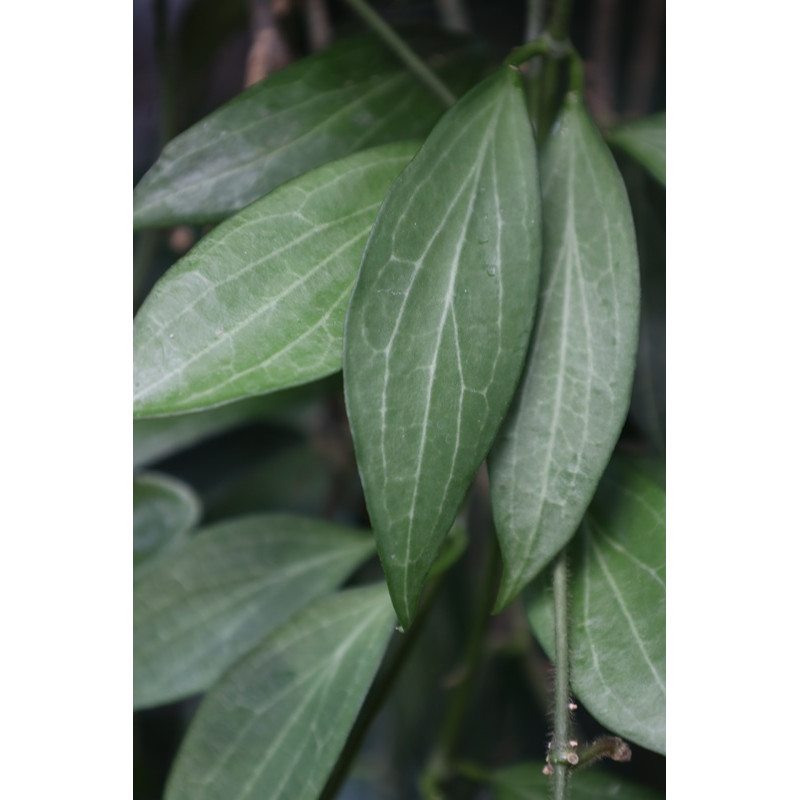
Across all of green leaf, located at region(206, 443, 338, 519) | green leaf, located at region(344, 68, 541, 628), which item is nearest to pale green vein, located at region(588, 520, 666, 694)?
green leaf, located at region(344, 68, 541, 628)

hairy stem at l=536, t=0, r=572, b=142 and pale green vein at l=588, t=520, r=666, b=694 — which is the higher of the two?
hairy stem at l=536, t=0, r=572, b=142

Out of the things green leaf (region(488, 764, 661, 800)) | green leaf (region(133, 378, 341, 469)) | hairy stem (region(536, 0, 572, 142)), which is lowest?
green leaf (region(488, 764, 661, 800))

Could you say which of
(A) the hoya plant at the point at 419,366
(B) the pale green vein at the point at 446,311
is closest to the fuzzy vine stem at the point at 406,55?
(A) the hoya plant at the point at 419,366

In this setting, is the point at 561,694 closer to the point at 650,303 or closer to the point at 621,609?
the point at 621,609

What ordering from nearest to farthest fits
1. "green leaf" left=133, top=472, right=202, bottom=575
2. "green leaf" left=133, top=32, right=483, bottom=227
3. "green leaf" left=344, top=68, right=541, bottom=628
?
1. "green leaf" left=344, top=68, right=541, bottom=628
2. "green leaf" left=133, top=32, right=483, bottom=227
3. "green leaf" left=133, top=472, right=202, bottom=575

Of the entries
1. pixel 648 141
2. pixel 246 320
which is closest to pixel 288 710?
pixel 246 320

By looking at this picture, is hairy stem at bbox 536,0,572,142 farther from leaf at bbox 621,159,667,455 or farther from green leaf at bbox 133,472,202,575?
green leaf at bbox 133,472,202,575

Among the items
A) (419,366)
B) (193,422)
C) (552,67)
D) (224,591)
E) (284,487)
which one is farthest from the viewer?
(284,487)

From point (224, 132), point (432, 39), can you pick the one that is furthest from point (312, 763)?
point (432, 39)
